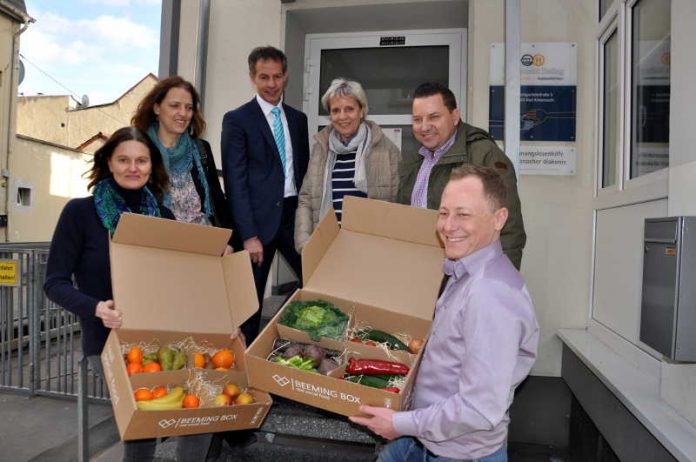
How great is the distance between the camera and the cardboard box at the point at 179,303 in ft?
5.46

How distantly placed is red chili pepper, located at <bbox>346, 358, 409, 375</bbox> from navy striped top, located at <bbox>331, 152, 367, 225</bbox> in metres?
1.20

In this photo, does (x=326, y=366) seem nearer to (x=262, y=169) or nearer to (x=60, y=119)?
(x=262, y=169)

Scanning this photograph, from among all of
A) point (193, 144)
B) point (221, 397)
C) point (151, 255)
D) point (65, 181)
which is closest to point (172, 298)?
point (151, 255)

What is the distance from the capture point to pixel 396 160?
280cm

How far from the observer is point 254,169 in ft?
9.68

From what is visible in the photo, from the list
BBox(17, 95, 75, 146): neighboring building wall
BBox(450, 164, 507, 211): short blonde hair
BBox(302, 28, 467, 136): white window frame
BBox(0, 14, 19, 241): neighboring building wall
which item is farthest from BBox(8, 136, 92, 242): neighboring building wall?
BBox(450, 164, 507, 211): short blonde hair

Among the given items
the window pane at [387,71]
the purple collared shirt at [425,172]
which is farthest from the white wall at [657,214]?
the window pane at [387,71]

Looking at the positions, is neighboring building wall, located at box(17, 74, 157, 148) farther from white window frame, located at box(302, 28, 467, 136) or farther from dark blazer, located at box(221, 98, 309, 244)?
dark blazer, located at box(221, 98, 309, 244)

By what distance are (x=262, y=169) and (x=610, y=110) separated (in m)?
2.39

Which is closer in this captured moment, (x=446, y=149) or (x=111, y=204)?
(x=111, y=204)

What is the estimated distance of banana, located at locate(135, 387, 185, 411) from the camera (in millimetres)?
1574

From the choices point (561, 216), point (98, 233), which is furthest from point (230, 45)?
point (561, 216)

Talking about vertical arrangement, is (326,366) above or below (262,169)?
below

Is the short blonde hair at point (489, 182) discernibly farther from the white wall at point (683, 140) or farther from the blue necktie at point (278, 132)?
the blue necktie at point (278, 132)
